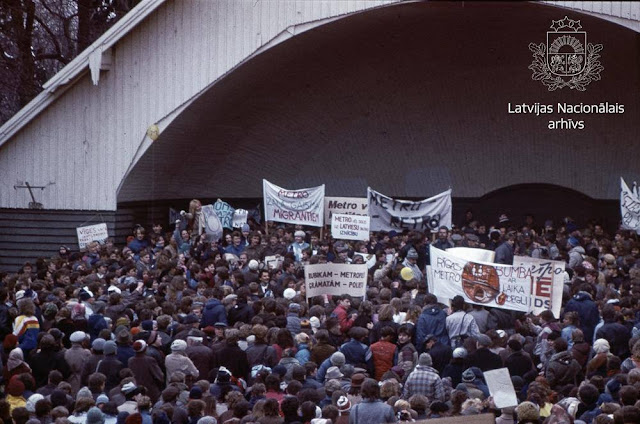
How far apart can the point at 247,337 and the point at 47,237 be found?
39.4 ft

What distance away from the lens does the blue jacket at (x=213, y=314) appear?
498 inches

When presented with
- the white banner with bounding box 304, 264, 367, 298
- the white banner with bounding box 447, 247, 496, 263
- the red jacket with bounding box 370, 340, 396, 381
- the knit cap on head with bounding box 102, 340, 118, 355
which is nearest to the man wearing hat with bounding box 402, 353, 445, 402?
the red jacket with bounding box 370, 340, 396, 381

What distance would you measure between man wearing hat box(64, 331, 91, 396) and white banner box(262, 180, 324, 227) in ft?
32.4

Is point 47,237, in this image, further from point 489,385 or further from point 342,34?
point 489,385

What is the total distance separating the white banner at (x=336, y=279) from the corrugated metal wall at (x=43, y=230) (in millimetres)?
8701

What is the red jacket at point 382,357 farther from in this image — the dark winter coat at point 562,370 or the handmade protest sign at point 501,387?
the handmade protest sign at point 501,387

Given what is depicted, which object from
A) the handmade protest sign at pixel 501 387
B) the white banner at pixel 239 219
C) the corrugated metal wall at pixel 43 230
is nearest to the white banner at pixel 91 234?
the corrugated metal wall at pixel 43 230

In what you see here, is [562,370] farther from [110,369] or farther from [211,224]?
[211,224]

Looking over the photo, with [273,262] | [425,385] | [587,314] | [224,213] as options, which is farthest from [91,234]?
[425,385]

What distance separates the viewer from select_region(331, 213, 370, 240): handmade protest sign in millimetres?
19719

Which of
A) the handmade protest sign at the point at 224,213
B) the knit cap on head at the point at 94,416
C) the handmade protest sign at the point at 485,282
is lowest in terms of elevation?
the knit cap on head at the point at 94,416

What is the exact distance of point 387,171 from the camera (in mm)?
25734

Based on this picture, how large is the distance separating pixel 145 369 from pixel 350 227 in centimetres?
921

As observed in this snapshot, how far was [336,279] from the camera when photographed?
14.3 meters
